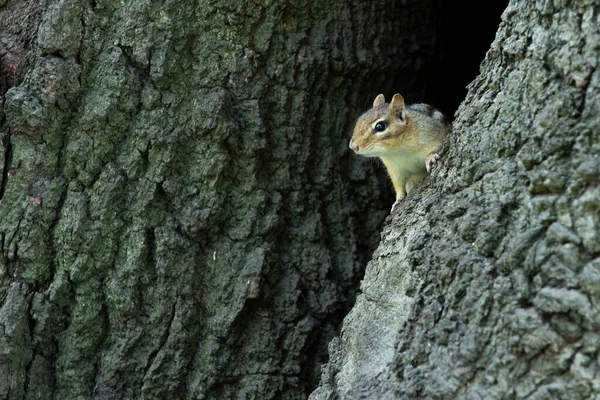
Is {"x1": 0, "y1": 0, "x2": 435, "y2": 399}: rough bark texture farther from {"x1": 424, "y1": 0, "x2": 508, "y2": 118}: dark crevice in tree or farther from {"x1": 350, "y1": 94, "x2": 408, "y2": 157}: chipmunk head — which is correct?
{"x1": 424, "y1": 0, "x2": 508, "y2": 118}: dark crevice in tree

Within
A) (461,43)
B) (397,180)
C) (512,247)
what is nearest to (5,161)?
(397,180)

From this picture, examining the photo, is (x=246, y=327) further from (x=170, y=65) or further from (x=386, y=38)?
(x=386, y=38)

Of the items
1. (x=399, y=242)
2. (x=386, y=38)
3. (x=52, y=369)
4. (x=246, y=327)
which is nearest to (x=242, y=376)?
(x=246, y=327)

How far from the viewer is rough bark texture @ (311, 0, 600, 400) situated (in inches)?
104

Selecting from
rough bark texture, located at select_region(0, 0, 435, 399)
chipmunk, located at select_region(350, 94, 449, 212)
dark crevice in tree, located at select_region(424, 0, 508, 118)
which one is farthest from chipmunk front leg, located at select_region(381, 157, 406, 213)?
dark crevice in tree, located at select_region(424, 0, 508, 118)

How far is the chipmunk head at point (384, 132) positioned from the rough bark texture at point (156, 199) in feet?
1.63

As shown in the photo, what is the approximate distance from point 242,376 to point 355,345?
3.65 feet

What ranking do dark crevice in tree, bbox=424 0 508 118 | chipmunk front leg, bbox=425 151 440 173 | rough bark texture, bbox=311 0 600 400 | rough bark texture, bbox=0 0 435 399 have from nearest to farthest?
rough bark texture, bbox=311 0 600 400 < chipmunk front leg, bbox=425 151 440 173 < rough bark texture, bbox=0 0 435 399 < dark crevice in tree, bbox=424 0 508 118

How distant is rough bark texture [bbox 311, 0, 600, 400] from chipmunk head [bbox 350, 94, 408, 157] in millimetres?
800

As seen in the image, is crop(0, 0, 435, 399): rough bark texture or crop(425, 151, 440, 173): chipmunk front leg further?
crop(0, 0, 435, 399): rough bark texture

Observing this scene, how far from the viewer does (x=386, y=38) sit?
4934 mm

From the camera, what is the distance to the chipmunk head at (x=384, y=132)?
14.3ft

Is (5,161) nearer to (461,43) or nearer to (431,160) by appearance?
(431,160)

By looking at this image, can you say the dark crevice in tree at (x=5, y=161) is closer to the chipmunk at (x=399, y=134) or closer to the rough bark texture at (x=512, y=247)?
the chipmunk at (x=399, y=134)
